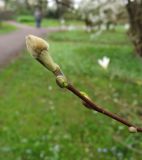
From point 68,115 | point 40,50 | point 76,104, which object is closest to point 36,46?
point 40,50

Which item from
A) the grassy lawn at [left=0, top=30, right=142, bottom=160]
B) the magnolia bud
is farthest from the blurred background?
the magnolia bud

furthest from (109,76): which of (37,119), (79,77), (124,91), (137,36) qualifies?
(37,119)

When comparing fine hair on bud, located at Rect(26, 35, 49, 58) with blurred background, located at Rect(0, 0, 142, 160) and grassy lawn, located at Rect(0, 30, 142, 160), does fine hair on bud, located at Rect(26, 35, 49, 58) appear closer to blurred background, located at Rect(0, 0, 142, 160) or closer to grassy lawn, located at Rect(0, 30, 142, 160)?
blurred background, located at Rect(0, 0, 142, 160)

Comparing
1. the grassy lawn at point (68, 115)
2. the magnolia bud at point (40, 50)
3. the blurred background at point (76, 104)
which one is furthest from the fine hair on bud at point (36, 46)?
the grassy lawn at point (68, 115)

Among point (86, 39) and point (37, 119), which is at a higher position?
point (37, 119)

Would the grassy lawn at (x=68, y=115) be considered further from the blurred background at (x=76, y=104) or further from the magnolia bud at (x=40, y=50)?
the magnolia bud at (x=40, y=50)

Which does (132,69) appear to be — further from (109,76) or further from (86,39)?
(86,39)
